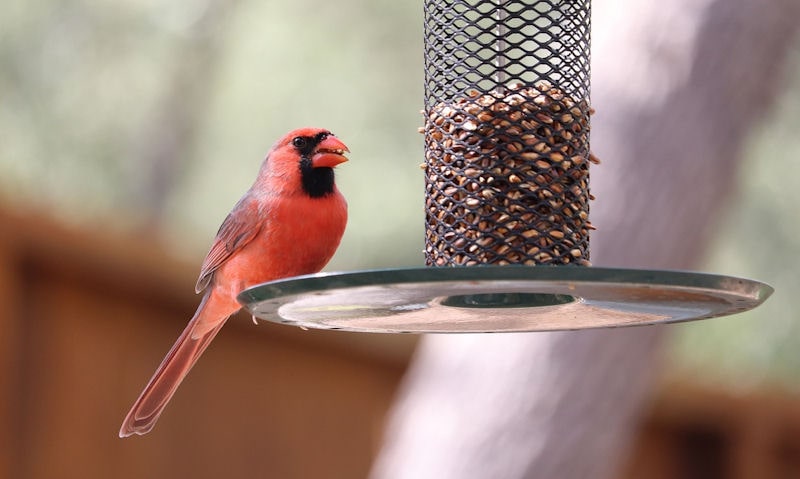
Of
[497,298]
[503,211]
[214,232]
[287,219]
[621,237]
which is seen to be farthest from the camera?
[214,232]

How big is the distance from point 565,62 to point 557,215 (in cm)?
45

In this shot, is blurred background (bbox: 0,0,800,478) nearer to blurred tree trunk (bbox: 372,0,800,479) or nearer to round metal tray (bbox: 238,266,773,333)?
blurred tree trunk (bbox: 372,0,800,479)

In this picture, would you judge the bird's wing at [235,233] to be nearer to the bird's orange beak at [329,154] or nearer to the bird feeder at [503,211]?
the bird's orange beak at [329,154]

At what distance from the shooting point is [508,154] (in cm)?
302

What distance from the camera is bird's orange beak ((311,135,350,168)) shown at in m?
3.53

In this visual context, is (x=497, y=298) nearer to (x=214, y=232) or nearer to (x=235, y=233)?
(x=235, y=233)

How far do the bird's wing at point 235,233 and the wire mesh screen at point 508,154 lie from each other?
24.6 inches

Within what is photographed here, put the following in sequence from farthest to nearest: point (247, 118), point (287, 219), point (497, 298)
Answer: point (247, 118) → point (287, 219) → point (497, 298)

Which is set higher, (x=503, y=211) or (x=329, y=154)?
(x=329, y=154)

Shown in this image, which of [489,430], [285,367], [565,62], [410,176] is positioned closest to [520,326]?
[565,62]

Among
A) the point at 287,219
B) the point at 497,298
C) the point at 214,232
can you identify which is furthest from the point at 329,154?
the point at 214,232

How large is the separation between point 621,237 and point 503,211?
8.04ft

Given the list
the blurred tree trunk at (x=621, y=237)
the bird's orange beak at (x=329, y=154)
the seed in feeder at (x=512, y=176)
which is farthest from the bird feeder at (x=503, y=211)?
the blurred tree trunk at (x=621, y=237)

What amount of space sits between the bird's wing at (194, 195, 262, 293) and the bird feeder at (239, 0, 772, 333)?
63cm
